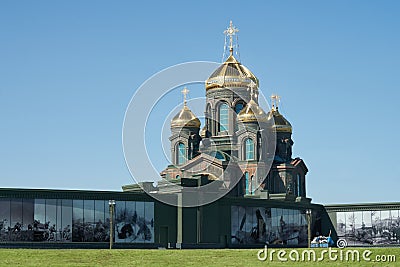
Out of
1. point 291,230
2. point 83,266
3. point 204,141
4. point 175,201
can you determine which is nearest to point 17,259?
point 83,266

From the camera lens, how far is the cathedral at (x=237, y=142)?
70500mm

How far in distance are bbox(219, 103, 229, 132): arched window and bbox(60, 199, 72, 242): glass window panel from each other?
26.8 meters

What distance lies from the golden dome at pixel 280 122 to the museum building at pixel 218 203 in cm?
11

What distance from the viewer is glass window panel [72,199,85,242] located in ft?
168

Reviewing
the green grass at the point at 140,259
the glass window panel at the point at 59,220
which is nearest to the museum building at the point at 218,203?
the glass window panel at the point at 59,220

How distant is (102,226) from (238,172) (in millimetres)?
21240

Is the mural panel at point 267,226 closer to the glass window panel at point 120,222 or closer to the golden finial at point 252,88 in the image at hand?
the glass window panel at point 120,222

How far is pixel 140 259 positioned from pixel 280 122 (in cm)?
4666

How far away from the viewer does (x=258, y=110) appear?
2916 inches

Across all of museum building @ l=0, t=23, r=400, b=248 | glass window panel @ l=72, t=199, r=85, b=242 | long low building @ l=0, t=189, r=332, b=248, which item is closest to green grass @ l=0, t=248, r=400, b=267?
museum building @ l=0, t=23, r=400, b=248

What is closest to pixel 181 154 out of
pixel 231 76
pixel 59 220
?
pixel 231 76

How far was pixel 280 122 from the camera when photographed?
78.6m

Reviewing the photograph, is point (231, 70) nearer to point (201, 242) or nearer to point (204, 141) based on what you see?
point (204, 141)

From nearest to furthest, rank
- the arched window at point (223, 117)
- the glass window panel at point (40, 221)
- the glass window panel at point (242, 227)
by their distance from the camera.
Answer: the glass window panel at point (40, 221)
the glass window panel at point (242, 227)
the arched window at point (223, 117)
